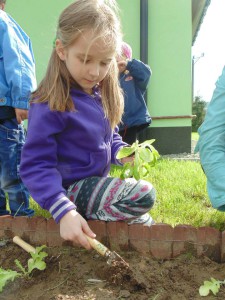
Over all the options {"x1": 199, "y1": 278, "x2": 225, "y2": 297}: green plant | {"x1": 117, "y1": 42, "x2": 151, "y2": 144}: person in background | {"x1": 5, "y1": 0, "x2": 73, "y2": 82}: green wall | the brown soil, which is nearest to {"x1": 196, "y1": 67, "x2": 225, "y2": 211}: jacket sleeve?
the brown soil

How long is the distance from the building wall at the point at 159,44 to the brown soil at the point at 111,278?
4292mm

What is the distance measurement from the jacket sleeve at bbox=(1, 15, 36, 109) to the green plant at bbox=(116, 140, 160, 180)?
838 millimetres

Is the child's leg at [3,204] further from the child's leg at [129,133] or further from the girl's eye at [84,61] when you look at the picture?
the child's leg at [129,133]

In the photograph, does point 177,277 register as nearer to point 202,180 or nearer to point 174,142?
point 202,180

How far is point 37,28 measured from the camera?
594cm

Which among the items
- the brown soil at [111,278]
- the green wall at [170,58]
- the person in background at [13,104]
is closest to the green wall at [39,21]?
the green wall at [170,58]

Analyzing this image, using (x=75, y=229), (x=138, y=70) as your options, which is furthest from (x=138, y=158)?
(x=138, y=70)

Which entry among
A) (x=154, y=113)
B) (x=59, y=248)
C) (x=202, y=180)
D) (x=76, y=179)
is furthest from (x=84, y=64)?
(x=154, y=113)

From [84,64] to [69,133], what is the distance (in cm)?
38

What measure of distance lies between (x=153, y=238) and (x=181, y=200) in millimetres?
1129

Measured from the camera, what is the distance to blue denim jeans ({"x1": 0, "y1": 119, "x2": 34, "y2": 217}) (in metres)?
2.66

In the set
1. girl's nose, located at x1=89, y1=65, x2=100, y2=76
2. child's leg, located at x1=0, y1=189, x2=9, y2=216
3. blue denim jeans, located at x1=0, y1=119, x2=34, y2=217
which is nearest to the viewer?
girl's nose, located at x1=89, y1=65, x2=100, y2=76

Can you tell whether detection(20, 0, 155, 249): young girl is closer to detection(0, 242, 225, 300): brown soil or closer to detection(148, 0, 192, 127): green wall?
detection(0, 242, 225, 300): brown soil

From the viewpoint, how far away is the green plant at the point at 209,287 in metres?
1.58
